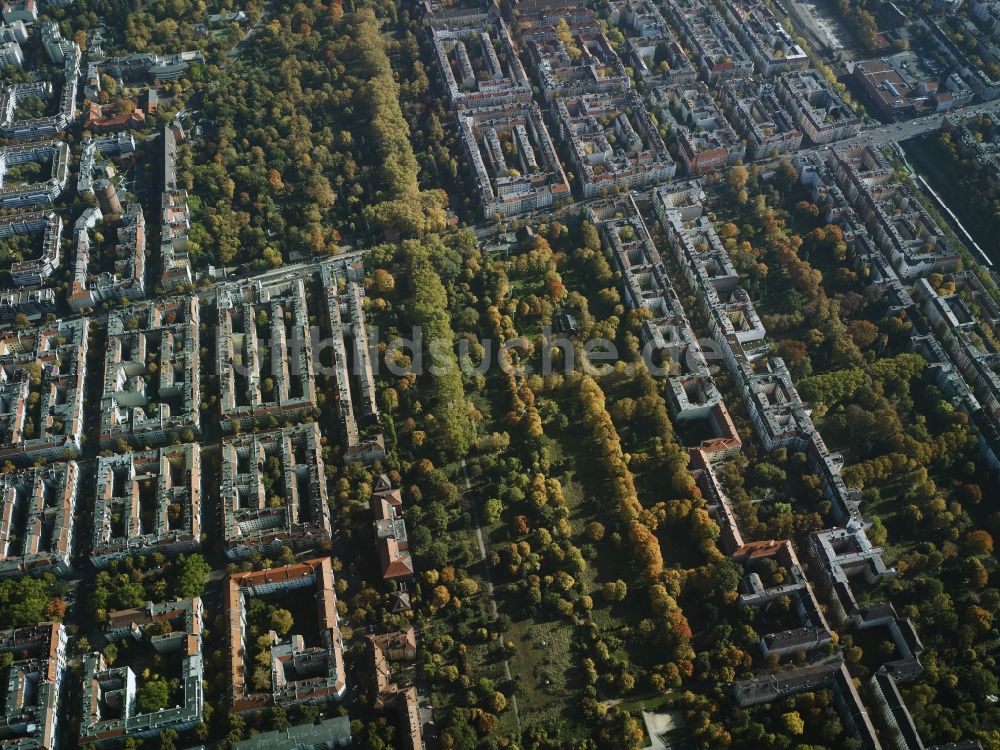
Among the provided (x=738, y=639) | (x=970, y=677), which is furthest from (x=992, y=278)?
(x=738, y=639)

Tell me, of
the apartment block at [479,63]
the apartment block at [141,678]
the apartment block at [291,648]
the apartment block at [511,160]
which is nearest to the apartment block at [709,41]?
the apartment block at [479,63]

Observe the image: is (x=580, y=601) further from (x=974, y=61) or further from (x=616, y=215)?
(x=974, y=61)

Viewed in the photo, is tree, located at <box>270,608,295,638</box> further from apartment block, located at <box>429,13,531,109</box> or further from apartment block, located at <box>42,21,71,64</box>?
apartment block, located at <box>42,21,71,64</box>

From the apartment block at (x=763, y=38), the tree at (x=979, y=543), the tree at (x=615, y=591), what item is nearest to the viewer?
the tree at (x=615, y=591)

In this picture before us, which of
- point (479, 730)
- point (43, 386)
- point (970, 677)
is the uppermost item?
point (43, 386)

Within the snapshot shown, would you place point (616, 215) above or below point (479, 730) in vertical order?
above

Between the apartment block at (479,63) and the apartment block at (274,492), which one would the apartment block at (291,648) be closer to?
the apartment block at (274,492)

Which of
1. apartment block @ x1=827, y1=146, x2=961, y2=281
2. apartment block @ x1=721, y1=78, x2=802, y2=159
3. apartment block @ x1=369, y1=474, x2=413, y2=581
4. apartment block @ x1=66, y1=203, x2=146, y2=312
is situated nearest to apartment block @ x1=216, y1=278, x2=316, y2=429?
apartment block @ x1=66, y1=203, x2=146, y2=312
